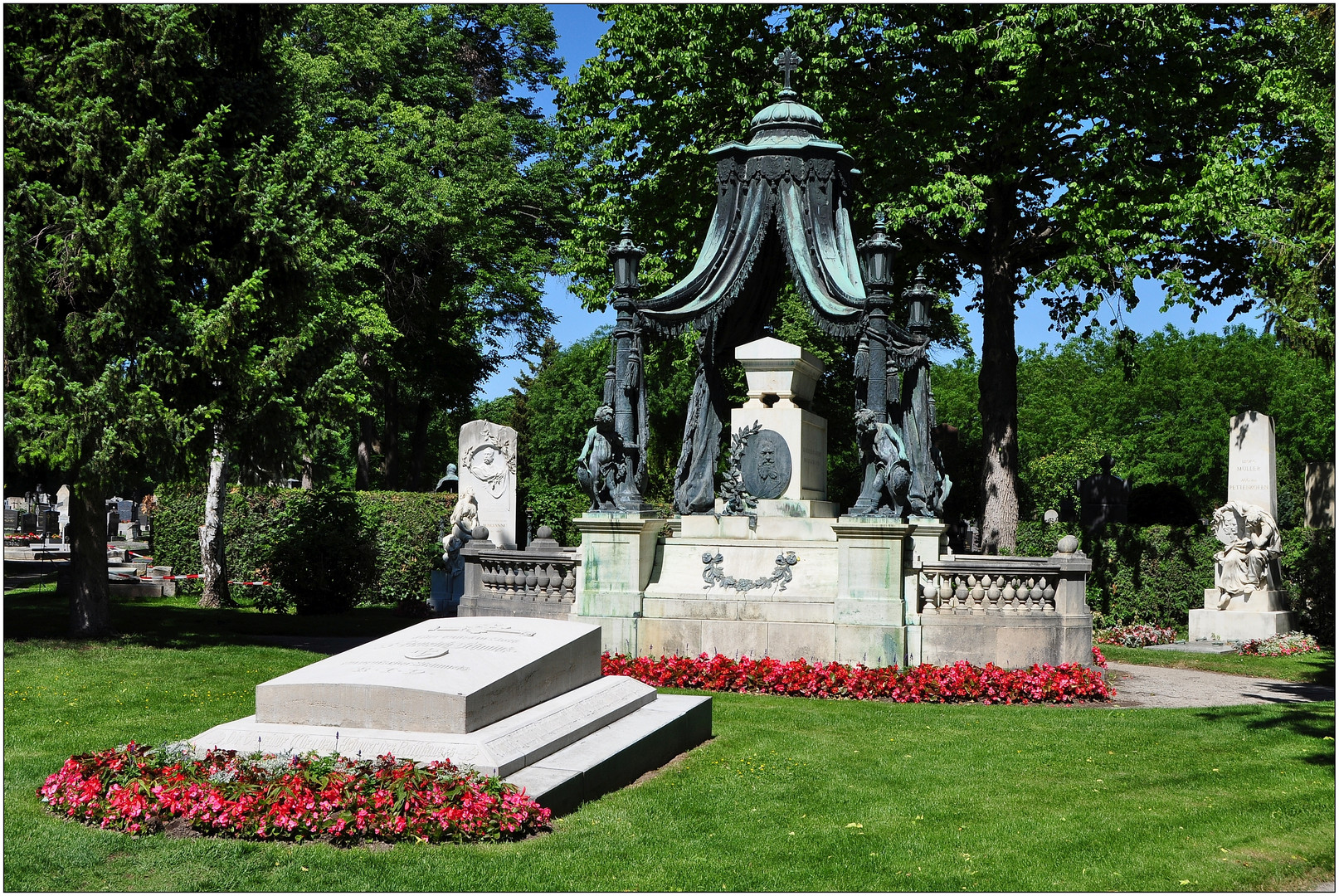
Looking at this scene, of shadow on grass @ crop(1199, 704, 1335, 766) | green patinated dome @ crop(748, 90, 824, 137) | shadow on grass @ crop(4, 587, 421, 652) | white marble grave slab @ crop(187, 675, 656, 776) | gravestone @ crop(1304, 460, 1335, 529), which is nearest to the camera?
white marble grave slab @ crop(187, 675, 656, 776)

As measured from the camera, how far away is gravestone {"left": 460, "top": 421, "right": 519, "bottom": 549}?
2567 cm

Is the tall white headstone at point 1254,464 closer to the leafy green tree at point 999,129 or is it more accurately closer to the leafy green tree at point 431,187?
the leafy green tree at point 999,129

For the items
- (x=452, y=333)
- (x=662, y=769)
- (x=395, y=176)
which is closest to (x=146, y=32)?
(x=662, y=769)

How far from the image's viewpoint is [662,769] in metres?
9.52

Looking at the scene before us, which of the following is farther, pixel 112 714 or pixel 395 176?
pixel 395 176

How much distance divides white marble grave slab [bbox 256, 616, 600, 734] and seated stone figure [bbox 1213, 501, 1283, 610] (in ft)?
52.2

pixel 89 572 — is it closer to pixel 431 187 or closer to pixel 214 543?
pixel 214 543

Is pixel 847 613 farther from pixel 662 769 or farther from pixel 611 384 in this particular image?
pixel 662 769

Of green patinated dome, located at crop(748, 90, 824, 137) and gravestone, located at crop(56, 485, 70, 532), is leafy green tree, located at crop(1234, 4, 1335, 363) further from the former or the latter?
gravestone, located at crop(56, 485, 70, 532)

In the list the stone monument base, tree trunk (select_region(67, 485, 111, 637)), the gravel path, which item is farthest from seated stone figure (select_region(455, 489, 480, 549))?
the stone monument base

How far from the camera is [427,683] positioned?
26.9 feet

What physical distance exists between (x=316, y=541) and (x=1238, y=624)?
17.4m

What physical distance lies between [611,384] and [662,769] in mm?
7510

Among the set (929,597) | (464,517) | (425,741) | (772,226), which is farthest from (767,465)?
(464,517)
